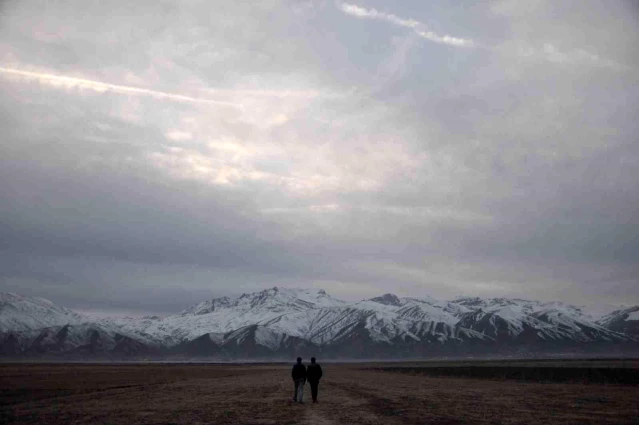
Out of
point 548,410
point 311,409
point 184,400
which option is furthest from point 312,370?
point 548,410

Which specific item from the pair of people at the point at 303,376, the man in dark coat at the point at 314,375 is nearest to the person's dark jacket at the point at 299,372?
the pair of people at the point at 303,376

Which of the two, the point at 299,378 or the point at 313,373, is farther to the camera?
the point at 313,373

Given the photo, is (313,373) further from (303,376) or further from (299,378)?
(299,378)

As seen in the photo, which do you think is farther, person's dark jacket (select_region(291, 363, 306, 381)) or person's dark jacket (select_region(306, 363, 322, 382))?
person's dark jacket (select_region(306, 363, 322, 382))

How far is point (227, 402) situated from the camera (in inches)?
1374

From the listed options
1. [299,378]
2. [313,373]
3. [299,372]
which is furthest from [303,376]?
[313,373]

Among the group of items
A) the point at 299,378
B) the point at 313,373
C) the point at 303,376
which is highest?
the point at 313,373

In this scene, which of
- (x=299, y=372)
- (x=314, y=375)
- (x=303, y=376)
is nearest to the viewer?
(x=299, y=372)

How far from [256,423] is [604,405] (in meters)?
18.3

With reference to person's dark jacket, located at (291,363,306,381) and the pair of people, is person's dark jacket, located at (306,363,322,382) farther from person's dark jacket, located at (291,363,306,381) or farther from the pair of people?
person's dark jacket, located at (291,363,306,381)

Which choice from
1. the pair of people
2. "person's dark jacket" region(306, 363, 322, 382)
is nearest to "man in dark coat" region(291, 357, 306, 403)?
the pair of people

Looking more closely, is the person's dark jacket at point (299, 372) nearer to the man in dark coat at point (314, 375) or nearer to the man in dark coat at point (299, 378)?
the man in dark coat at point (299, 378)

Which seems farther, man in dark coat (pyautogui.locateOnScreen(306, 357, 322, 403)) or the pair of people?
man in dark coat (pyautogui.locateOnScreen(306, 357, 322, 403))

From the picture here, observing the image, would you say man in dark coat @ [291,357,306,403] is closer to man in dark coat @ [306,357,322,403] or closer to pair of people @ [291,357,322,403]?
pair of people @ [291,357,322,403]
